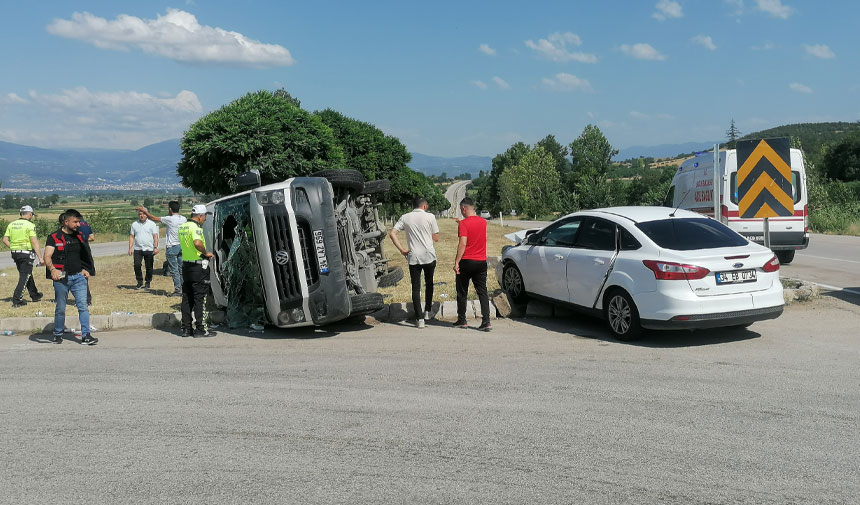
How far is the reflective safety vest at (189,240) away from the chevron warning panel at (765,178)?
8.73 m

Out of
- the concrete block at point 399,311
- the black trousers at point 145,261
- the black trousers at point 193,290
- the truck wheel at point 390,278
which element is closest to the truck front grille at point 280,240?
the black trousers at point 193,290

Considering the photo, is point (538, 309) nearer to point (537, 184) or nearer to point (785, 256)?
point (785, 256)

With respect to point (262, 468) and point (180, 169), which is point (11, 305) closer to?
point (180, 169)

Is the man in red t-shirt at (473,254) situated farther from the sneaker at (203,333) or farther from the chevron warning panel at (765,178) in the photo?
the chevron warning panel at (765,178)

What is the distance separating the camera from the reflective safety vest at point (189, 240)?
9164mm

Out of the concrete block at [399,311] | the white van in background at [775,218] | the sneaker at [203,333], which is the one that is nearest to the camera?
the sneaker at [203,333]

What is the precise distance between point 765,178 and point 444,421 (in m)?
8.47

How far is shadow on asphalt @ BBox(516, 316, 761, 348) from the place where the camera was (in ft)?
26.5

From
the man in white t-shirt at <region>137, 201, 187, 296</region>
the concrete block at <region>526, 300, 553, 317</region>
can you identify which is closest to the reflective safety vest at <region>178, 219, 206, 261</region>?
the man in white t-shirt at <region>137, 201, 187, 296</region>

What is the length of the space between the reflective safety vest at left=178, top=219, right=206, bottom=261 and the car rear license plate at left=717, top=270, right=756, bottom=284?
6713 mm

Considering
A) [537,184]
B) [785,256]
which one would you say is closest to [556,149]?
[537,184]

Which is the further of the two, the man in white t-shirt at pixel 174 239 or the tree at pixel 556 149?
the tree at pixel 556 149

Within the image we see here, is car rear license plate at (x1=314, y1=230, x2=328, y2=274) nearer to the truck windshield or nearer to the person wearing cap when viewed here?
the truck windshield

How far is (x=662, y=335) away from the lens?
28.1 feet
